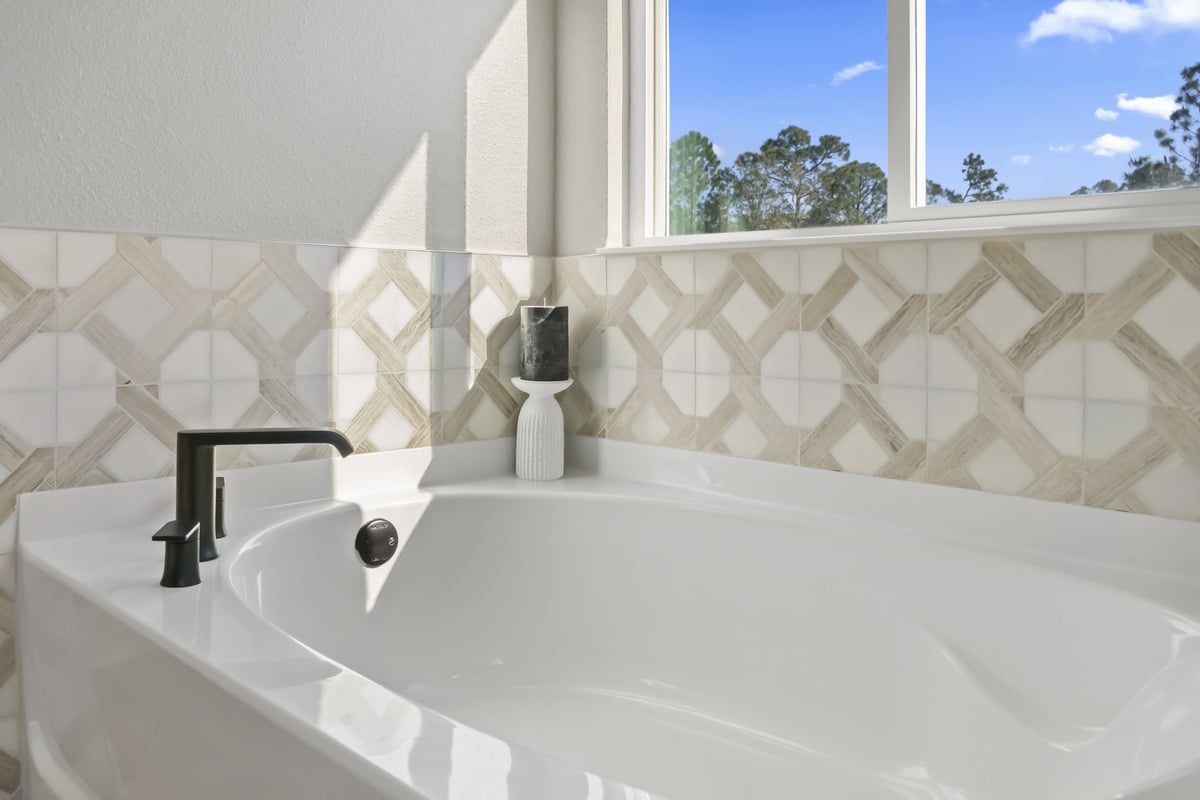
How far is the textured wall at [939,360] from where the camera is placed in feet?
4.17

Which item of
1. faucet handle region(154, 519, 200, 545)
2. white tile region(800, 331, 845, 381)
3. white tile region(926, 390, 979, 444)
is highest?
white tile region(800, 331, 845, 381)

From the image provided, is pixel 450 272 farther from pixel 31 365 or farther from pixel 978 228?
pixel 978 228

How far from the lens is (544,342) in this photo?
1938 millimetres

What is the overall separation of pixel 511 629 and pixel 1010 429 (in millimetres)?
1023

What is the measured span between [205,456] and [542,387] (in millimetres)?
793

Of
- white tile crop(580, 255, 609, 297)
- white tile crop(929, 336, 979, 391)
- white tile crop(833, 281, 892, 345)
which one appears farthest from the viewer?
white tile crop(580, 255, 609, 297)

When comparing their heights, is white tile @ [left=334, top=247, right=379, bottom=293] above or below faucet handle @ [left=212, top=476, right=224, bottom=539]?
above

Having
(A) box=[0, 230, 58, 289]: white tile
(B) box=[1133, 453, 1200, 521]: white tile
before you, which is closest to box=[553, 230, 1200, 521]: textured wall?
(B) box=[1133, 453, 1200, 521]: white tile

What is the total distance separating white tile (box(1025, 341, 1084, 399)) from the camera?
52.6 inches

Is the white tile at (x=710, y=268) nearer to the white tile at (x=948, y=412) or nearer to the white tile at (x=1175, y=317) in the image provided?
the white tile at (x=948, y=412)

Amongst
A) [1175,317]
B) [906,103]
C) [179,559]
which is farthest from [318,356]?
[1175,317]

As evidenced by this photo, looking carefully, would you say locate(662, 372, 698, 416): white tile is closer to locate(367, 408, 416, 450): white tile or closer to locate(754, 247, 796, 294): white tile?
locate(754, 247, 796, 294): white tile

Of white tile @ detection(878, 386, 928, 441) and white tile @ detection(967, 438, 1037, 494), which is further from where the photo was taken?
white tile @ detection(878, 386, 928, 441)

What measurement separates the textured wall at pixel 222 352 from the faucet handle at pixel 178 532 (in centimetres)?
36
